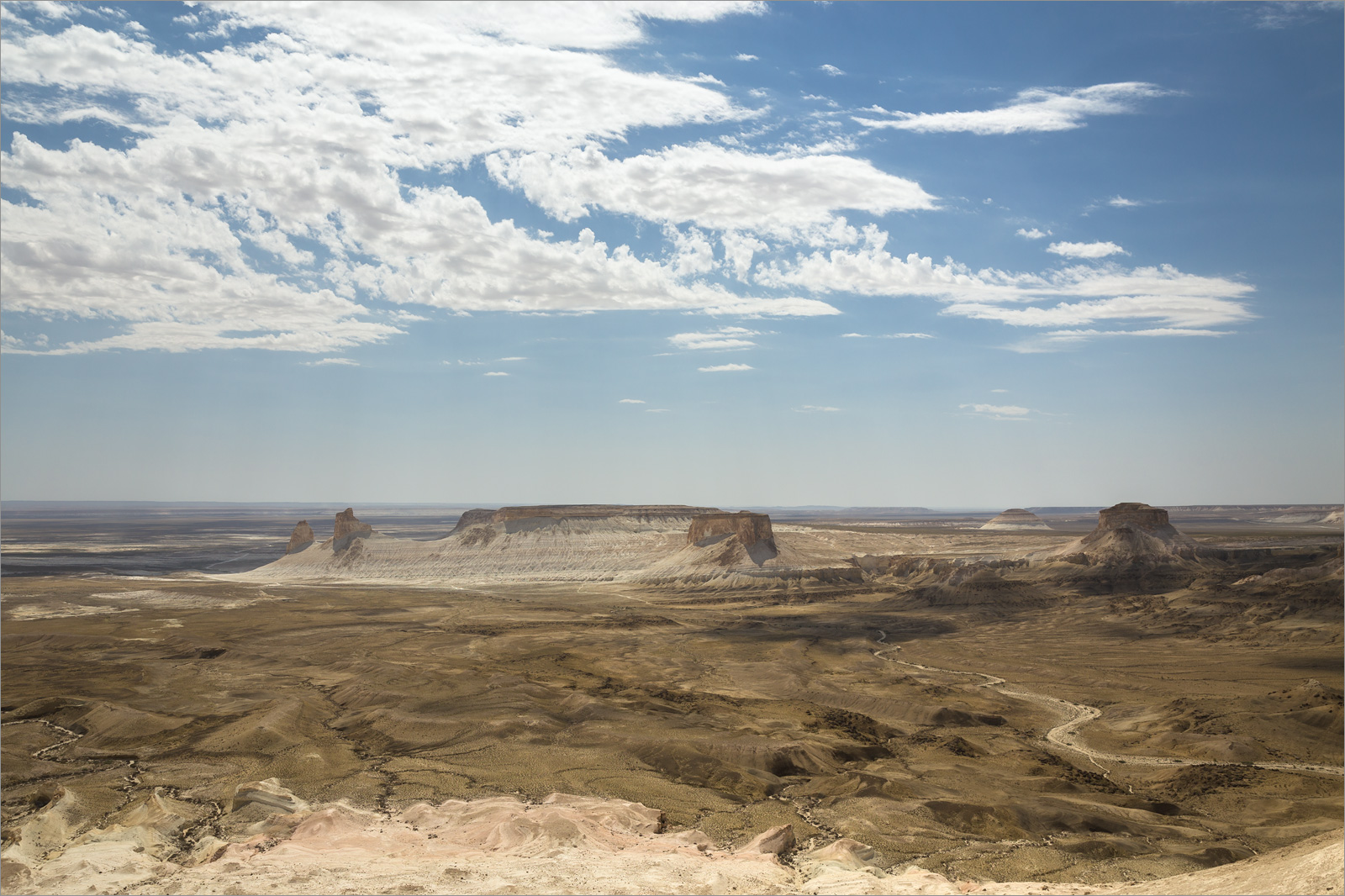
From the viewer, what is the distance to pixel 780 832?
20.8 metres

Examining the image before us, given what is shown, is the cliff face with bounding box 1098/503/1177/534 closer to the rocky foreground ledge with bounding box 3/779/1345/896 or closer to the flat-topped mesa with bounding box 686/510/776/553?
the flat-topped mesa with bounding box 686/510/776/553

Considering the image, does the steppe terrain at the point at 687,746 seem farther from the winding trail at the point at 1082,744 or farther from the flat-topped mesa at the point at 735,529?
the flat-topped mesa at the point at 735,529

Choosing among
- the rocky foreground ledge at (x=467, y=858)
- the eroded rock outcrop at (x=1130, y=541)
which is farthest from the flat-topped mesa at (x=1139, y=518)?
the rocky foreground ledge at (x=467, y=858)

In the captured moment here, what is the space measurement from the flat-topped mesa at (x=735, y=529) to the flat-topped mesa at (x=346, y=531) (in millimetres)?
48395

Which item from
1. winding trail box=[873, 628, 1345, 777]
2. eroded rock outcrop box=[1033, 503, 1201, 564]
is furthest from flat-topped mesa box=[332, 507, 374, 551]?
winding trail box=[873, 628, 1345, 777]

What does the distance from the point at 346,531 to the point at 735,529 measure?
2244 inches

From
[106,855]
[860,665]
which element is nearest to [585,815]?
[106,855]

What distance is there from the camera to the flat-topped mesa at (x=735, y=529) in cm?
10194

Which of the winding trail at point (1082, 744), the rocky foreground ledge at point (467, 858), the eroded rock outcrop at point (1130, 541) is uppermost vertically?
the eroded rock outcrop at point (1130, 541)

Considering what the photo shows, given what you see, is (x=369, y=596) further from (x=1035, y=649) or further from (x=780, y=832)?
(x=780, y=832)

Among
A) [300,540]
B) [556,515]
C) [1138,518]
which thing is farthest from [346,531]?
[1138,518]

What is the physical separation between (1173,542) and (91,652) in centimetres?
9661

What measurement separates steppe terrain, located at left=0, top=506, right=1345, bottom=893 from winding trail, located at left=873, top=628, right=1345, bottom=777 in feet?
0.84

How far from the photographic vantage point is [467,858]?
18.8 m
